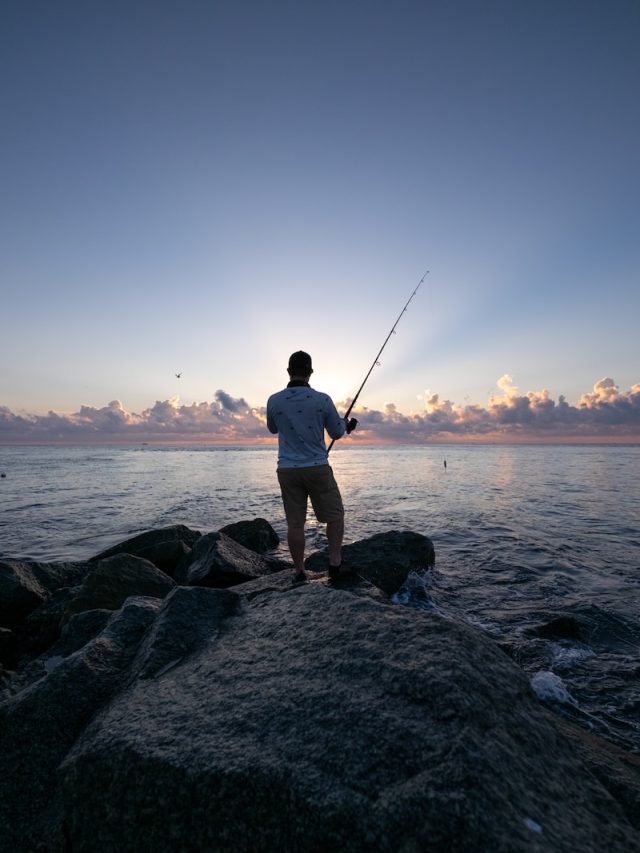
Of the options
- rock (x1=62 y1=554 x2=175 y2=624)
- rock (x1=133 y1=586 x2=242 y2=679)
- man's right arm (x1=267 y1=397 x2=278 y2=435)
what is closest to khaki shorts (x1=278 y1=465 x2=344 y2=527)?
man's right arm (x1=267 y1=397 x2=278 y2=435)

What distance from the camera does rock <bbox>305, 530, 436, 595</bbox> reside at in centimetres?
809

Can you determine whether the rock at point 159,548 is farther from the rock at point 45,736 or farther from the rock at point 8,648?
the rock at point 45,736

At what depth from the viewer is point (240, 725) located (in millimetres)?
2502

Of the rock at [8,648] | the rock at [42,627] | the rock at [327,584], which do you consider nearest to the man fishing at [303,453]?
the rock at [327,584]

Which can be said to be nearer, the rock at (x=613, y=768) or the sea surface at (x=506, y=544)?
the rock at (x=613, y=768)

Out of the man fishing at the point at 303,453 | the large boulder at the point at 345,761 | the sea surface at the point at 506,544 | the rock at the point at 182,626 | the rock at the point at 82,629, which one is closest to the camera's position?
the large boulder at the point at 345,761

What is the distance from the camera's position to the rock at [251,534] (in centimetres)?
1112

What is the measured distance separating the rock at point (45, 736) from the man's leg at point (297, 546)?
8.49ft

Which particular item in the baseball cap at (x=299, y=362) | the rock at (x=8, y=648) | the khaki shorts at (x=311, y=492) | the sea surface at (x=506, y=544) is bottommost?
the sea surface at (x=506, y=544)

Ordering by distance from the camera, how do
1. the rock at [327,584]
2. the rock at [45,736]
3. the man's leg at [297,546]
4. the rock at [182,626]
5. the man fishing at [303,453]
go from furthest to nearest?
the man's leg at [297,546] → the man fishing at [303,453] → the rock at [327,584] → the rock at [182,626] → the rock at [45,736]

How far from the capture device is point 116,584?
6.63 meters

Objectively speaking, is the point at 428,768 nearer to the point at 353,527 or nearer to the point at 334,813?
the point at 334,813

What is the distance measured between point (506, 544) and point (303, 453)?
9285mm

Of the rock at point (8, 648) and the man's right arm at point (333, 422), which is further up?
the man's right arm at point (333, 422)
